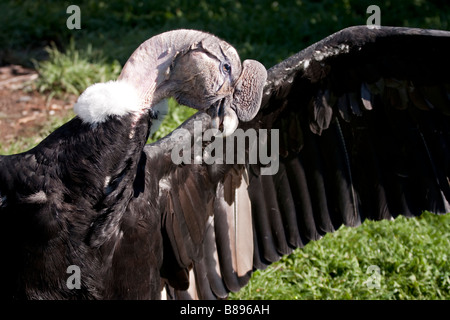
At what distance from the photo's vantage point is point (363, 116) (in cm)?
399

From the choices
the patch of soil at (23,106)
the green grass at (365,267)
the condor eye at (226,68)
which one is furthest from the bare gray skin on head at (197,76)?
the patch of soil at (23,106)

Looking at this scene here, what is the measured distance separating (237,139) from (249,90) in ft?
2.55

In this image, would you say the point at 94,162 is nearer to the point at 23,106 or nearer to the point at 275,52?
the point at 23,106

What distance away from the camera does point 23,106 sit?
6.76m

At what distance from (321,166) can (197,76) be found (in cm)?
134

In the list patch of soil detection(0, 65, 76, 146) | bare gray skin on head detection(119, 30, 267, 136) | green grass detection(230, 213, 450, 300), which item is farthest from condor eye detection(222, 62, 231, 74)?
patch of soil detection(0, 65, 76, 146)

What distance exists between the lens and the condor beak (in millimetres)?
3277

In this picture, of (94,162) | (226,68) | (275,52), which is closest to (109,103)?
(94,162)

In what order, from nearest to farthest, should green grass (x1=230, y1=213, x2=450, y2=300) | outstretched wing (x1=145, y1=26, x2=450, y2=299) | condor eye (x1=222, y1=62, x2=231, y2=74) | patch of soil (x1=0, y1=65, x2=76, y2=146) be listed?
1. condor eye (x1=222, y1=62, x2=231, y2=74)
2. outstretched wing (x1=145, y1=26, x2=450, y2=299)
3. green grass (x1=230, y1=213, x2=450, y2=300)
4. patch of soil (x1=0, y1=65, x2=76, y2=146)

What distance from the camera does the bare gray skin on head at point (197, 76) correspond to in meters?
3.13

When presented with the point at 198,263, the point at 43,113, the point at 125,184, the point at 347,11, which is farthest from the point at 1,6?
the point at 125,184

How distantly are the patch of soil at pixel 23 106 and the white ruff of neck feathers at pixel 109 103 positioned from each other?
332 centimetres

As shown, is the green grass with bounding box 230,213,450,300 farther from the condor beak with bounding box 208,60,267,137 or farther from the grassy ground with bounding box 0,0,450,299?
the condor beak with bounding box 208,60,267,137

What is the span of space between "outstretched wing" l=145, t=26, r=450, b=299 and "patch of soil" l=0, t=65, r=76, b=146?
272 cm
